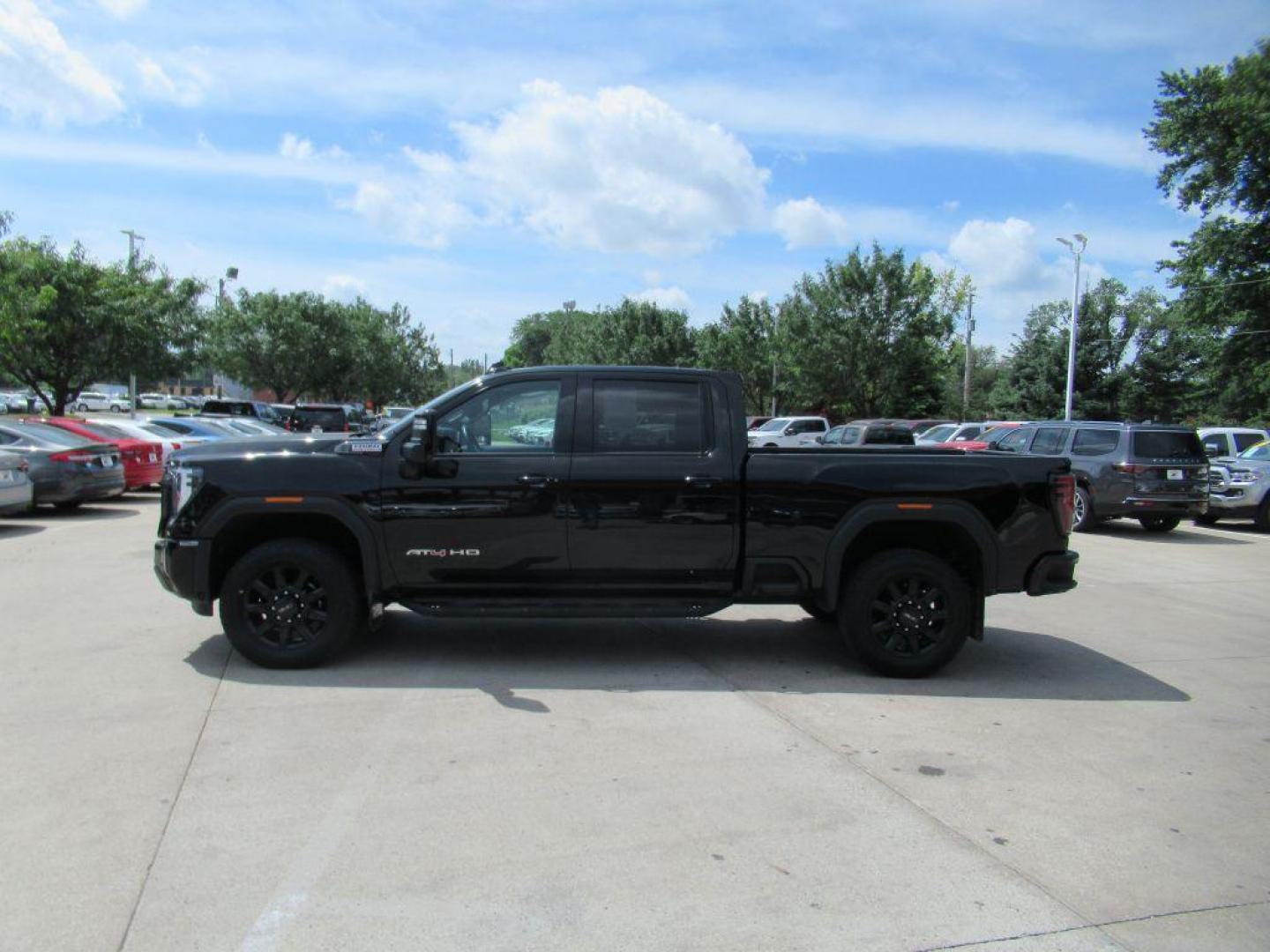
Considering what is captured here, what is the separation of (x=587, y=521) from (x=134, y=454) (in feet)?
46.2

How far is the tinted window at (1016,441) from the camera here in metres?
17.3

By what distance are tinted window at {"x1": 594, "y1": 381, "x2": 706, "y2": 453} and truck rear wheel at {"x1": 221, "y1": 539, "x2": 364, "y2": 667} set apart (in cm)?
188

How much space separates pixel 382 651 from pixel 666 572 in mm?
2147

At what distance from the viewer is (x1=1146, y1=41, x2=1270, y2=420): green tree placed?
96.4 feet

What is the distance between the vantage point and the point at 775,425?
38.2 metres

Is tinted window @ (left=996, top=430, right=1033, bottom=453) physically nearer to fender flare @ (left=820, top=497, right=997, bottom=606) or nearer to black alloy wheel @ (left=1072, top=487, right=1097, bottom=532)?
black alloy wheel @ (left=1072, top=487, right=1097, bottom=532)

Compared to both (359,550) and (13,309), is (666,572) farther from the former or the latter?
(13,309)

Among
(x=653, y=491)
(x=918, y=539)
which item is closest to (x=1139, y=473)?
(x=918, y=539)

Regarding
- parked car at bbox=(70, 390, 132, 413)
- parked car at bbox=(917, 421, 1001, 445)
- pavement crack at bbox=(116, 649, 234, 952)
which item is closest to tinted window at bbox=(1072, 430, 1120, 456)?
parked car at bbox=(917, 421, 1001, 445)

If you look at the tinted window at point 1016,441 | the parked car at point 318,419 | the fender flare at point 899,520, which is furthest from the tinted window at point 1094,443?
the parked car at point 318,419

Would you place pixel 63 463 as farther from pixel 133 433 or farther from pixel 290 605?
pixel 290 605

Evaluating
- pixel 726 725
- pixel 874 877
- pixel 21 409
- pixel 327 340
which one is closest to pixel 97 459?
pixel 726 725

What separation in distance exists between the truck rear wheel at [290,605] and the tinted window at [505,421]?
1118 mm

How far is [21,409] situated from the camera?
56.8 meters
